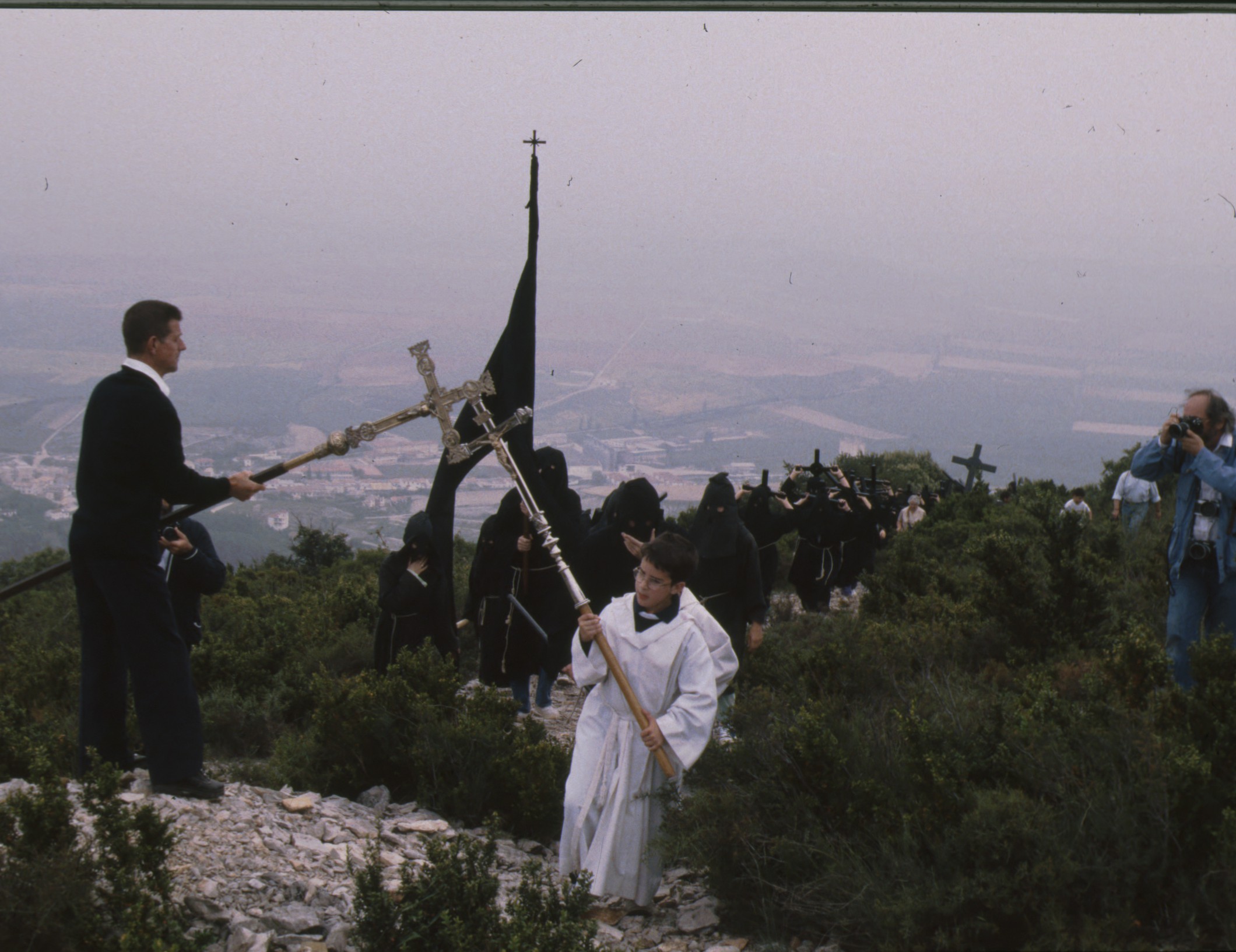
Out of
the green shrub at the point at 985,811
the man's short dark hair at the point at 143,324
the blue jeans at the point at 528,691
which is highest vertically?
the man's short dark hair at the point at 143,324

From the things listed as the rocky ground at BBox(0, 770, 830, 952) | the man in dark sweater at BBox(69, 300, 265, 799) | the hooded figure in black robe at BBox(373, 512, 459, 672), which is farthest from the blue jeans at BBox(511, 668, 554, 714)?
the man in dark sweater at BBox(69, 300, 265, 799)

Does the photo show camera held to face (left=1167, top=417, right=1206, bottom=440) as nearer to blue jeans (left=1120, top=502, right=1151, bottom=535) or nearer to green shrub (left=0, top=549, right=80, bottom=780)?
green shrub (left=0, top=549, right=80, bottom=780)

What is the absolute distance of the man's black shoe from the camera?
15.1 feet

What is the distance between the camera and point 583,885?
12.4 feet

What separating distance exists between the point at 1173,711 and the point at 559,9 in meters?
3.46

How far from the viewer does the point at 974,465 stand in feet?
97.8

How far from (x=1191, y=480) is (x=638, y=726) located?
330 cm

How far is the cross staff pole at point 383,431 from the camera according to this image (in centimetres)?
427

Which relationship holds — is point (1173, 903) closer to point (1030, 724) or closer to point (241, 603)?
point (1030, 724)

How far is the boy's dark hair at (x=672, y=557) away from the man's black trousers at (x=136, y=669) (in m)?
2.01

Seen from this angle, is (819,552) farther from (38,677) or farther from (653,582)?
(653,582)

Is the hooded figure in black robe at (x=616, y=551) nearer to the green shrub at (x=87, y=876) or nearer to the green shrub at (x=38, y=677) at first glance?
the green shrub at (x=38, y=677)

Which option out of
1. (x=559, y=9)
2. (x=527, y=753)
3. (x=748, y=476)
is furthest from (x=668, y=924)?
(x=748, y=476)

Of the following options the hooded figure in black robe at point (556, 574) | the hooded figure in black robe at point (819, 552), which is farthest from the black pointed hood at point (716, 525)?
the hooded figure in black robe at point (819, 552)
